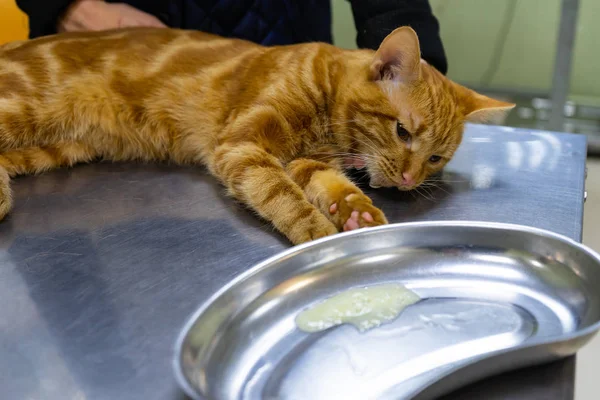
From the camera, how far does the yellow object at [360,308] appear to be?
3.02ft

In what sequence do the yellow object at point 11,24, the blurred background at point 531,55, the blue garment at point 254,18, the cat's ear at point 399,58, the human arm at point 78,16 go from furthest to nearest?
the blurred background at point 531,55 < the yellow object at point 11,24 < the blue garment at point 254,18 < the human arm at point 78,16 < the cat's ear at point 399,58

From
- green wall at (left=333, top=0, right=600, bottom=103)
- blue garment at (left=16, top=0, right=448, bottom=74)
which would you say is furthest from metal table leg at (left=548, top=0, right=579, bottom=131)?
blue garment at (left=16, top=0, right=448, bottom=74)

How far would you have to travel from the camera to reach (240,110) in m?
1.60

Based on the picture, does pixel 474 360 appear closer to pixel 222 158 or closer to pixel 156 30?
pixel 222 158

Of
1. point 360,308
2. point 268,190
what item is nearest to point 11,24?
point 268,190

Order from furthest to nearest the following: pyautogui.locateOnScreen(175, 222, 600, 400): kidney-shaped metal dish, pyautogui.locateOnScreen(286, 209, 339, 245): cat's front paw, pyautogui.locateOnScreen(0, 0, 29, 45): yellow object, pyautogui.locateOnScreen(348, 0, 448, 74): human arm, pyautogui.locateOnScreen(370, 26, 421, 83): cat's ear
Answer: pyautogui.locateOnScreen(0, 0, 29, 45): yellow object < pyautogui.locateOnScreen(348, 0, 448, 74): human arm < pyautogui.locateOnScreen(370, 26, 421, 83): cat's ear < pyautogui.locateOnScreen(286, 209, 339, 245): cat's front paw < pyautogui.locateOnScreen(175, 222, 600, 400): kidney-shaped metal dish

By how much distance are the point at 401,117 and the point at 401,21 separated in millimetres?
461

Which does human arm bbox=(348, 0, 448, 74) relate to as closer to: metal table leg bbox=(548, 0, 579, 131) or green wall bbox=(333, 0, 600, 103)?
metal table leg bbox=(548, 0, 579, 131)

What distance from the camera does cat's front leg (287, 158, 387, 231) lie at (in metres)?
1.29

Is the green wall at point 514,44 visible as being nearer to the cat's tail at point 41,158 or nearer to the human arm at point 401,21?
the human arm at point 401,21

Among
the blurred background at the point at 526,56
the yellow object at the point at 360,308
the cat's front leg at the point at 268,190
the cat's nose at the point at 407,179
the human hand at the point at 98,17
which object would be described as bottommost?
the blurred background at the point at 526,56

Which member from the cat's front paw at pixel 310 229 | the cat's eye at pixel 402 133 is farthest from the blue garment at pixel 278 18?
the cat's front paw at pixel 310 229

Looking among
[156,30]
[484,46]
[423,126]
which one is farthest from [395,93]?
[484,46]

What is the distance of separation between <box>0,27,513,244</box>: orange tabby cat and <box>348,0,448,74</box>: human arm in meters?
0.20
